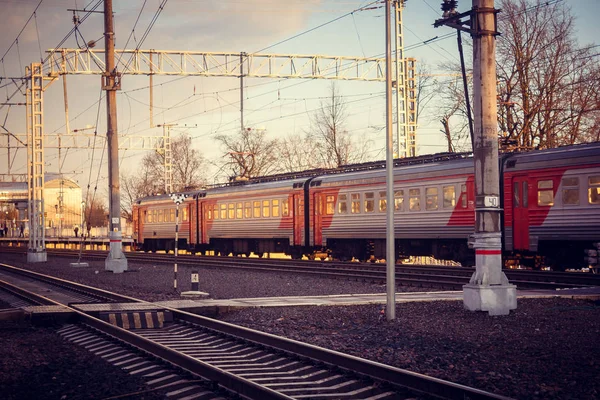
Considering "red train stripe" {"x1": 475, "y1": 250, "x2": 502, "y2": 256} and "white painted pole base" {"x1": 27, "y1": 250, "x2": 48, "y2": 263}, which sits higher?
"red train stripe" {"x1": 475, "y1": 250, "x2": 502, "y2": 256}

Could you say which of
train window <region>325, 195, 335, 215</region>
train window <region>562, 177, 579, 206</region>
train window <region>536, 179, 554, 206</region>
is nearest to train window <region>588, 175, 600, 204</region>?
train window <region>562, 177, 579, 206</region>

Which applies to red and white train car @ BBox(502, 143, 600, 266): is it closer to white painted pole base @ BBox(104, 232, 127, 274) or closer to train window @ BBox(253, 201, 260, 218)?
white painted pole base @ BBox(104, 232, 127, 274)

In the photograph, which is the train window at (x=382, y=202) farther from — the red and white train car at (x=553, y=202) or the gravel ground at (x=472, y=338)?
the gravel ground at (x=472, y=338)

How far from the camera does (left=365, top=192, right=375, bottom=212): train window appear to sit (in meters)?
28.8

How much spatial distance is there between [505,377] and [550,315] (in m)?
5.29

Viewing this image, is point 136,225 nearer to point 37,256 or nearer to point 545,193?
point 37,256

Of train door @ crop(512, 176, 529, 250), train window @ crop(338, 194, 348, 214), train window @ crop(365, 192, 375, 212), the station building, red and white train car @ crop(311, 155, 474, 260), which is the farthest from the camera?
the station building

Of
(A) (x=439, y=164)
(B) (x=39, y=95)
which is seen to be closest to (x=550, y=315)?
(A) (x=439, y=164)

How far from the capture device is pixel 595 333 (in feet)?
36.6

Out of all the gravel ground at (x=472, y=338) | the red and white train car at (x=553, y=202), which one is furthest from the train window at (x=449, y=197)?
the gravel ground at (x=472, y=338)

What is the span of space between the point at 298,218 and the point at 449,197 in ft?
30.2

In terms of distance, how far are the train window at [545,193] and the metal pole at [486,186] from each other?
9.14 m

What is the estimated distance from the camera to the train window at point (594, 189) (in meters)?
20.9

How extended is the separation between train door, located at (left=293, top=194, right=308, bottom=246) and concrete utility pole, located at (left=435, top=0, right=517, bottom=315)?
1944 cm
